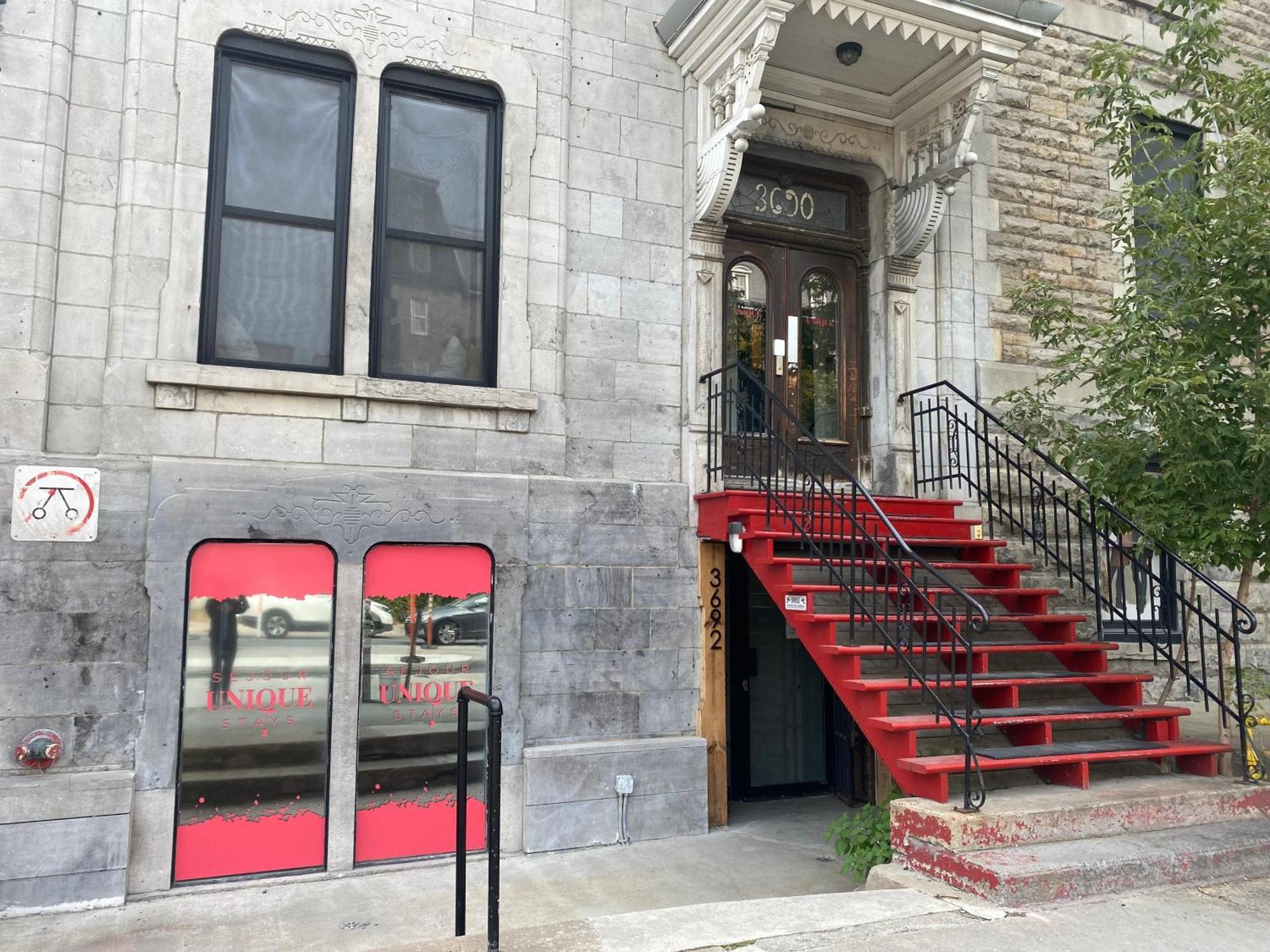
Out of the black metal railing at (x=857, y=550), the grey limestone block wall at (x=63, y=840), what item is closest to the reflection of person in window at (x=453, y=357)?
the black metal railing at (x=857, y=550)

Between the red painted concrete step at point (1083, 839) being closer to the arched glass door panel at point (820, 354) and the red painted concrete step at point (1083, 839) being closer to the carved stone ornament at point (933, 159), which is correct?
the arched glass door panel at point (820, 354)

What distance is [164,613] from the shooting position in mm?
5992

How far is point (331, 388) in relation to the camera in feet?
21.4

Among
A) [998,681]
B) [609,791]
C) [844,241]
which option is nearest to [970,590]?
[998,681]

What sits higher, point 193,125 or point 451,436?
point 193,125

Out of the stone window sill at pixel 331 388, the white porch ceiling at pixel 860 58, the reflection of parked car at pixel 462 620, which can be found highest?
the white porch ceiling at pixel 860 58

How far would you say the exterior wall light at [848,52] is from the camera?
780 cm

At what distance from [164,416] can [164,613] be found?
1237 mm

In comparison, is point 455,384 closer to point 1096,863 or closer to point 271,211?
point 271,211

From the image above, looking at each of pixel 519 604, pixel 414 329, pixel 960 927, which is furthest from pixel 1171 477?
pixel 414 329

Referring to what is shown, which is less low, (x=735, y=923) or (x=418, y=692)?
(x=418, y=692)

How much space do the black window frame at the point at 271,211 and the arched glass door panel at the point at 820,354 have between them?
13.0 ft

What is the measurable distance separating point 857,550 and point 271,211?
4944 millimetres

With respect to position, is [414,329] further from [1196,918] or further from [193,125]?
[1196,918]
